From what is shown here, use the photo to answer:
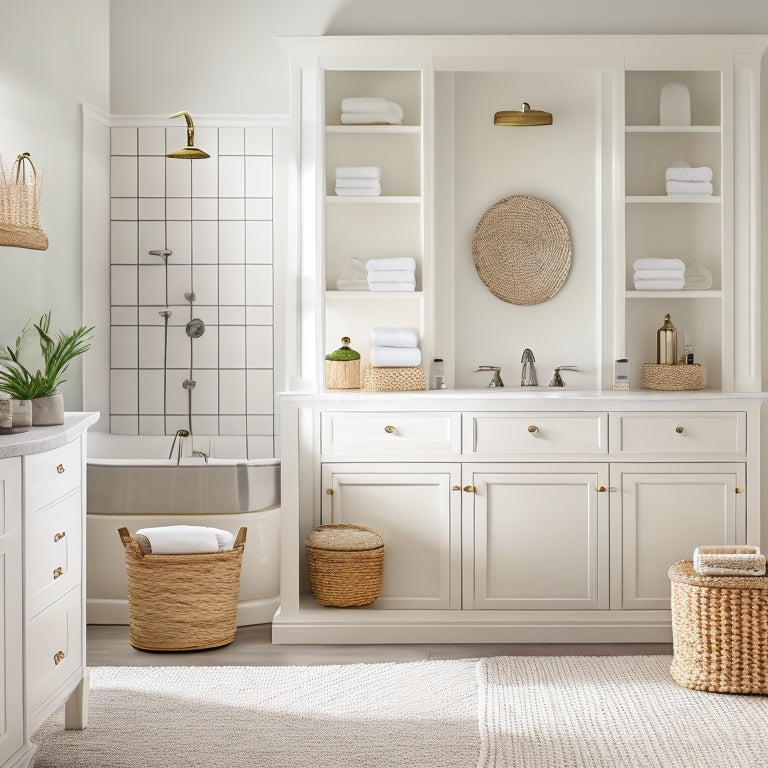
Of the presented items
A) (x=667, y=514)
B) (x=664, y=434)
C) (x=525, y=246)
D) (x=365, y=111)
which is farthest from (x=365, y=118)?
(x=667, y=514)

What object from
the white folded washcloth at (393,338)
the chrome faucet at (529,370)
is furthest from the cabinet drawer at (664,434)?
the white folded washcloth at (393,338)

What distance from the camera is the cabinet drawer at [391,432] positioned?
3596 millimetres

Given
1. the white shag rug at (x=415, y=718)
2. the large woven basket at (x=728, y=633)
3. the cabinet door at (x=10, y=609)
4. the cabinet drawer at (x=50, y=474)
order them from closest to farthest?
the cabinet door at (x=10, y=609) < the cabinet drawer at (x=50, y=474) < the white shag rug at (x=415, y=718) < the large woven basket at (x=728, y=633)

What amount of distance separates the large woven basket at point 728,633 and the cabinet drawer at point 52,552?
1.90 m

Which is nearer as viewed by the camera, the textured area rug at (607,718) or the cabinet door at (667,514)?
the textured area rug at (607,718)

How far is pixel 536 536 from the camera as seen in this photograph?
142 inches

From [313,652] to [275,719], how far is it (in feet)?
2.09

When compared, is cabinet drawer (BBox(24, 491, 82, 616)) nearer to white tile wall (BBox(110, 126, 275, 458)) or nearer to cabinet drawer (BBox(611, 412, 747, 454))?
white tile wall (BBox(110, 126, 275, 458))

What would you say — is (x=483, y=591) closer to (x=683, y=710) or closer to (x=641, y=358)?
(x=683, y=710)

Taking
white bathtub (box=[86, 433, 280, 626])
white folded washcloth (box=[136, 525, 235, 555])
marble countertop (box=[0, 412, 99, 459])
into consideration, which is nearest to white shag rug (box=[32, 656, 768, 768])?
white folded washcloth (box=[136, 525, 235, 555])

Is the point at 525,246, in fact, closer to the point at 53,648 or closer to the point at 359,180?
the point at 359,180

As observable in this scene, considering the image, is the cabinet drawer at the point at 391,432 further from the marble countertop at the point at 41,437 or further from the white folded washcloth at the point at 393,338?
the marble countertop at the point at 41,437

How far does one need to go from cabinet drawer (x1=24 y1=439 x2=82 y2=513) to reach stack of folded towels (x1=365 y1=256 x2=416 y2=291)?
4.93ft

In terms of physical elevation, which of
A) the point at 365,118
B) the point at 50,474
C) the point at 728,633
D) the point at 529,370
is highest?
the point at 365,118
